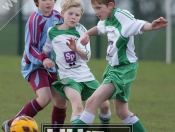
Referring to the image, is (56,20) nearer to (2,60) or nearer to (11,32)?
(2,60)

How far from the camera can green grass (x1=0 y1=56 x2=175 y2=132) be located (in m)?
8.62

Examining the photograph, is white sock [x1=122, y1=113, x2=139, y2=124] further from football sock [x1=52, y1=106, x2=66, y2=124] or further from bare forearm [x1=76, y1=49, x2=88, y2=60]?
football sock [x1=52, y1=106, x2=66, y2=124]

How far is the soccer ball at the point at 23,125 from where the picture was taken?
6.35 m

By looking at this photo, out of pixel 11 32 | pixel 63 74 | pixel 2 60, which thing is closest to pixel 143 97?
pixel 63 74

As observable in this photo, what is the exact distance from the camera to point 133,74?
20.8ft

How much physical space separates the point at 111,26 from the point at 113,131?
1.58 meters

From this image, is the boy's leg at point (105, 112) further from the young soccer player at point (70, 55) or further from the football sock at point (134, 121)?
the football sock at point (134, 121)

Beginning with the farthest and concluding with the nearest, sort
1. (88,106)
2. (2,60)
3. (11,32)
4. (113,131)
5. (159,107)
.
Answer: (11,32), (2,60), (159,107), (113,131), (88,106)

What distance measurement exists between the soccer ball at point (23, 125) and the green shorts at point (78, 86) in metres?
0.50

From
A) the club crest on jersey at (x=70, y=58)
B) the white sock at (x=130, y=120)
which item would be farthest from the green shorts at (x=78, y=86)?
the white sock at (x=130, y=120)

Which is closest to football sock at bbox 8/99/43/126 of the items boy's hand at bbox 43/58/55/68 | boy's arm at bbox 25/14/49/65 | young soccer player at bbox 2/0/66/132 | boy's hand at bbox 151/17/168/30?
young soccer player at bbox 2/0/66/132

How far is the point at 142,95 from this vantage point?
1227 cm

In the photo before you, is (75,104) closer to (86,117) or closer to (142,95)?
(86,117)

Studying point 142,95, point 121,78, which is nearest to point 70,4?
point 121,78
